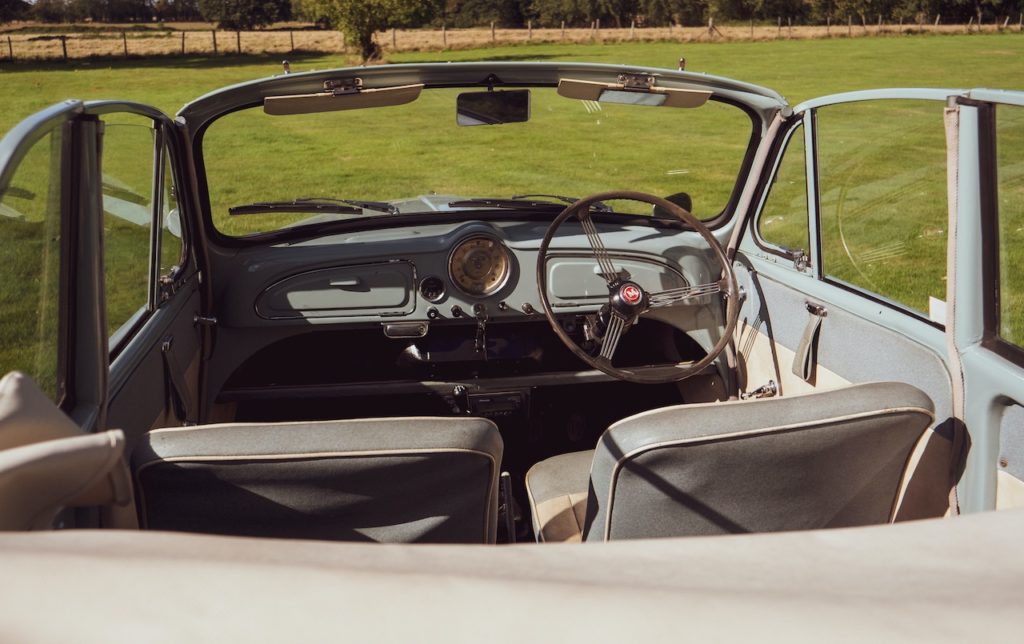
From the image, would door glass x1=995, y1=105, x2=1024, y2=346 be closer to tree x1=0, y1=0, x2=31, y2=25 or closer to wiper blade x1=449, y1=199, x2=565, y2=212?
wiper blade x1=449, y1=199, x2=565, y2=212

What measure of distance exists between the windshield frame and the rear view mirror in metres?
0.04

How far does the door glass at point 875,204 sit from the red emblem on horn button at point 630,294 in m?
0.69

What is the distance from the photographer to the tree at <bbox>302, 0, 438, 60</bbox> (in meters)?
33.5

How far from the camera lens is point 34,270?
6.52ft

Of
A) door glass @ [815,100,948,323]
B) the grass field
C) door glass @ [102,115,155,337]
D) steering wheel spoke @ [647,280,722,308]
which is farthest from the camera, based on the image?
steering wheel spoke @ [647,280,722,308]

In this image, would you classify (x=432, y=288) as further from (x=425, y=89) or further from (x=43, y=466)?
(x=43, y=466)

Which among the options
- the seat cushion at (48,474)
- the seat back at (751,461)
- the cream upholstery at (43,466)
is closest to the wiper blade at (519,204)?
the seat back at (751,461)

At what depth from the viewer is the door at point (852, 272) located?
252 cm

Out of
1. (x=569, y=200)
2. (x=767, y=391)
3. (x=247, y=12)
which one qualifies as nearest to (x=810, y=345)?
(x=767, y=391)

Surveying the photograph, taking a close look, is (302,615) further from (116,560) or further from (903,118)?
(903,118)

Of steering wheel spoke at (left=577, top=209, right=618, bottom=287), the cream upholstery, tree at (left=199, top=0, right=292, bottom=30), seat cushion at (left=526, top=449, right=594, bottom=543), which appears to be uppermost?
tree at (left=199, top=0, right=292, bottom=30)

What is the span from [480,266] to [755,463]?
2204 mm

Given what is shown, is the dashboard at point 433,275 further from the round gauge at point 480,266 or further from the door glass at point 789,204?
the door glass at point 789,204

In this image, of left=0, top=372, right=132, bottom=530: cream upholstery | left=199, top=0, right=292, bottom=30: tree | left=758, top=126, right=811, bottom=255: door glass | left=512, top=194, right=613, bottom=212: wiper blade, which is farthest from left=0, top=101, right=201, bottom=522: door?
left=199, top=0, right=292, bottom=30: tree
